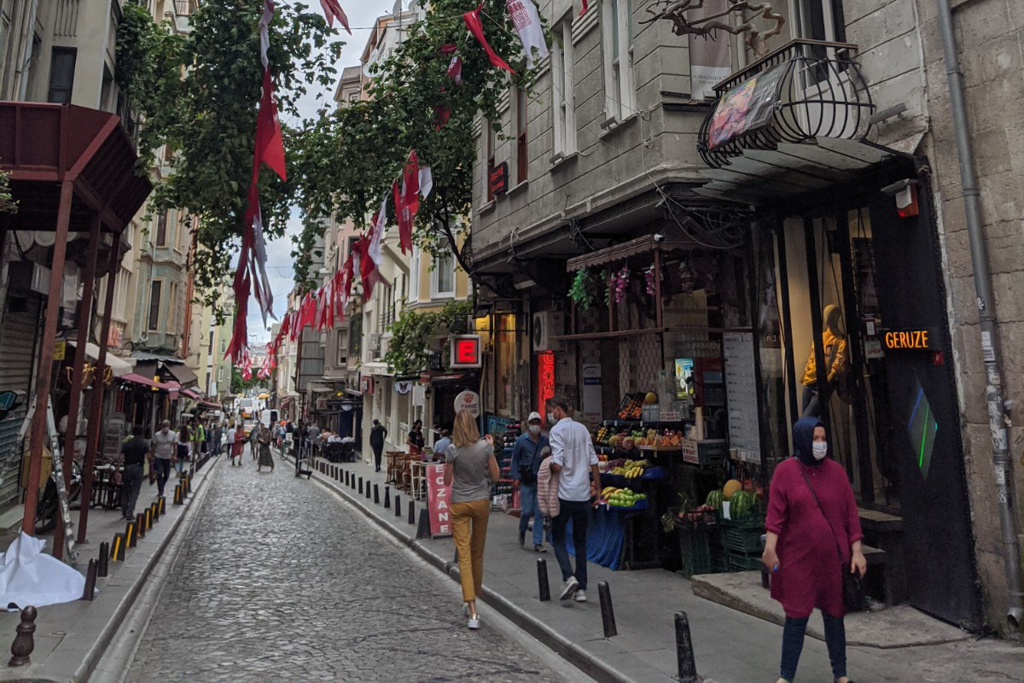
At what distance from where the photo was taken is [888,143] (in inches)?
265

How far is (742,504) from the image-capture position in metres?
7.98

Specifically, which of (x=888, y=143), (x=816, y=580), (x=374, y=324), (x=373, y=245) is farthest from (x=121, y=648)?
(x=374, y=324)

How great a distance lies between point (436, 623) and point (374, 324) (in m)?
27.2

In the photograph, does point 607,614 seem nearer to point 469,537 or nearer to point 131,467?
point 469,537

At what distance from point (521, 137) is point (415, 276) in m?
12.7

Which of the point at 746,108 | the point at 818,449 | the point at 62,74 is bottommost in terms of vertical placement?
the point at 818,449

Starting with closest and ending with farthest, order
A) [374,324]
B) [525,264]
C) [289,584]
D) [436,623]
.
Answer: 1. [436,623]
2. [289,584]
3. [525,264]
4. [374,324]

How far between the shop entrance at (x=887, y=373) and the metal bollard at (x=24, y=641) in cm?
751

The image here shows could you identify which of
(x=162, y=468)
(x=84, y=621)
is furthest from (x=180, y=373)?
(x=84, y=621)

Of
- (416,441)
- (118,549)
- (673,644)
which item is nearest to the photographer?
(673,644)

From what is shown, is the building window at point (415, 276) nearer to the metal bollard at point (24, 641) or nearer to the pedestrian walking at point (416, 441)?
the pedestrian walking at point (416, 441)

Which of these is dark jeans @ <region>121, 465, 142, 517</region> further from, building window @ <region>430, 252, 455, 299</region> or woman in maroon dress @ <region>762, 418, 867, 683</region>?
building window @ <region>430, 252, 455, 299</region>

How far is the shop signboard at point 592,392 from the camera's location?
1313 centimetres

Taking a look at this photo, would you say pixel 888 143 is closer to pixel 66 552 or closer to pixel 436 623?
pixel 436 623
